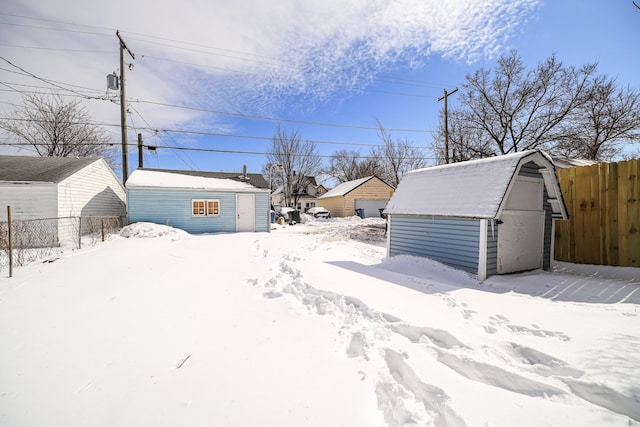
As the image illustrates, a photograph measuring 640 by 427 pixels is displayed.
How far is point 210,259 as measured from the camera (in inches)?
287

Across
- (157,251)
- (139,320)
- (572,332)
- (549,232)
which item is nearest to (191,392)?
(139,320)

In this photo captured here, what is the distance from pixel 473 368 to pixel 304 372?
1.68 metres

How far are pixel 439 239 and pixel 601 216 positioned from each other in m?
4.05

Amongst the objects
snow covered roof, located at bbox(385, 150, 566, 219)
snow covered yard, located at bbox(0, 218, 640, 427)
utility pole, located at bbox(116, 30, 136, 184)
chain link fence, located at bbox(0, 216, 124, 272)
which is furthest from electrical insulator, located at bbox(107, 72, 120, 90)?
snow covered roof, located at bbox(385, 150, 566, 219)

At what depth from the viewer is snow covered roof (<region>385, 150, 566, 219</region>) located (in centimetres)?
577

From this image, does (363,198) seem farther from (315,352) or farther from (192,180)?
(315,352)

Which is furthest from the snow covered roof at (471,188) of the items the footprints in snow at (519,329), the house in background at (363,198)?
the house in background at (363,198)

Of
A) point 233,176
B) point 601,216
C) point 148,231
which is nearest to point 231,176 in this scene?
point 233,176

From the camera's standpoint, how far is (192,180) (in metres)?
15.2

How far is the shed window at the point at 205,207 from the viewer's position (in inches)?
559

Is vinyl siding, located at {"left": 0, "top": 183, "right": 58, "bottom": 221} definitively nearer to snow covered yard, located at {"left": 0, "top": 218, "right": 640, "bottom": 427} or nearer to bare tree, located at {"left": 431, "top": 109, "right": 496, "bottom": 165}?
snow covered yard, located at {"left": 0, "top": 218, "right": 640, "bottom": 427}

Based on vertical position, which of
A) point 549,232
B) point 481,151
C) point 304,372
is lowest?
point 304,372

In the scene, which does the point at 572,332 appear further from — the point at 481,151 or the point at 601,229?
the point at 481,151

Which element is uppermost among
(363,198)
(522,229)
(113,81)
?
(113,81)
